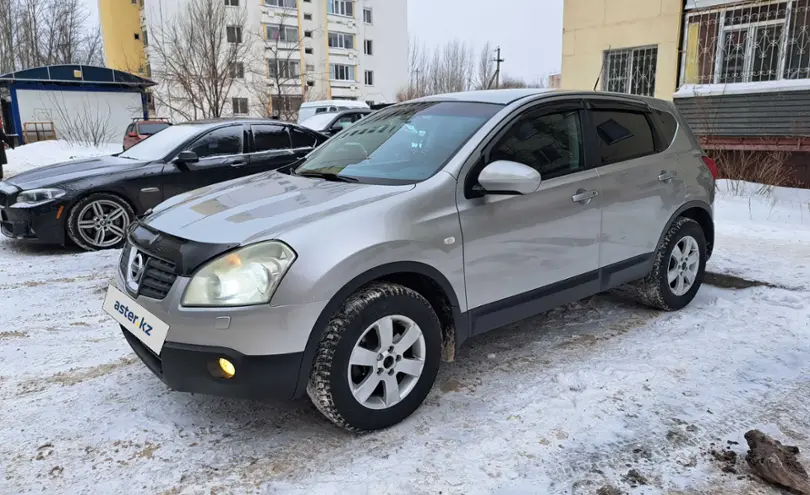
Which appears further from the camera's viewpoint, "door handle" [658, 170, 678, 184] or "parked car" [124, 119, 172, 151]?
"parked car" [124, 119, 172, 151]

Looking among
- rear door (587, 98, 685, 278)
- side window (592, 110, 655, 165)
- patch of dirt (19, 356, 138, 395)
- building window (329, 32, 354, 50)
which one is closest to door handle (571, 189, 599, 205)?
rear door (587, 98, 685, 278)

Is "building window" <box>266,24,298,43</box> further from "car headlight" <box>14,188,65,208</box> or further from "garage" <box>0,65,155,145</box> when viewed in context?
"car headlight" <box>14,188,65,208</box>

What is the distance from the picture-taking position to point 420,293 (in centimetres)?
307

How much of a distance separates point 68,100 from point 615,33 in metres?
25.0

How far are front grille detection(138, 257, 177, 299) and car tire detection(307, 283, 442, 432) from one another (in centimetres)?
77

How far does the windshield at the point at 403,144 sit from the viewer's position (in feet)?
10.8

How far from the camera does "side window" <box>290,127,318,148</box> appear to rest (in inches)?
309

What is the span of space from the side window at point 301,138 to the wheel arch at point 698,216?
197 inches

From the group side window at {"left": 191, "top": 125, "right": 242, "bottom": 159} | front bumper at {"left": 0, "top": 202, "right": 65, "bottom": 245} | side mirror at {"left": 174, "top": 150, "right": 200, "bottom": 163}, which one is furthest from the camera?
side window at {"left": 191, "top": 125, "right": 242, "bottom": 159}

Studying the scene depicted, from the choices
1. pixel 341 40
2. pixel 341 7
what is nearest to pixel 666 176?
pixel 341 40

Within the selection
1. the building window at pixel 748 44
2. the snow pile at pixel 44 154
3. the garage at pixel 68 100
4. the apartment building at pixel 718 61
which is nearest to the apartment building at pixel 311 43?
the garage at pixel 68 100

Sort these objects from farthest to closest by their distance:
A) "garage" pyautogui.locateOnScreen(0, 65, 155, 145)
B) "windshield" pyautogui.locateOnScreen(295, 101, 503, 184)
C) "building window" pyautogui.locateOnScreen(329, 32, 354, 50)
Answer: "building window" pyautogui.locateOnScreen(329, 32, 354, 50) < "garage" pyautogui.locateOnScreen(0, 65, 155, 145) < "windshield" pyautogui.locateOnScreen(295, 101, 503, 184)

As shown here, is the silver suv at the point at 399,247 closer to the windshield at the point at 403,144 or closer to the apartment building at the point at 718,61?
the windshield at the point at 403,144

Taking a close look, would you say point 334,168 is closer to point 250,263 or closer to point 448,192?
point 448,192
